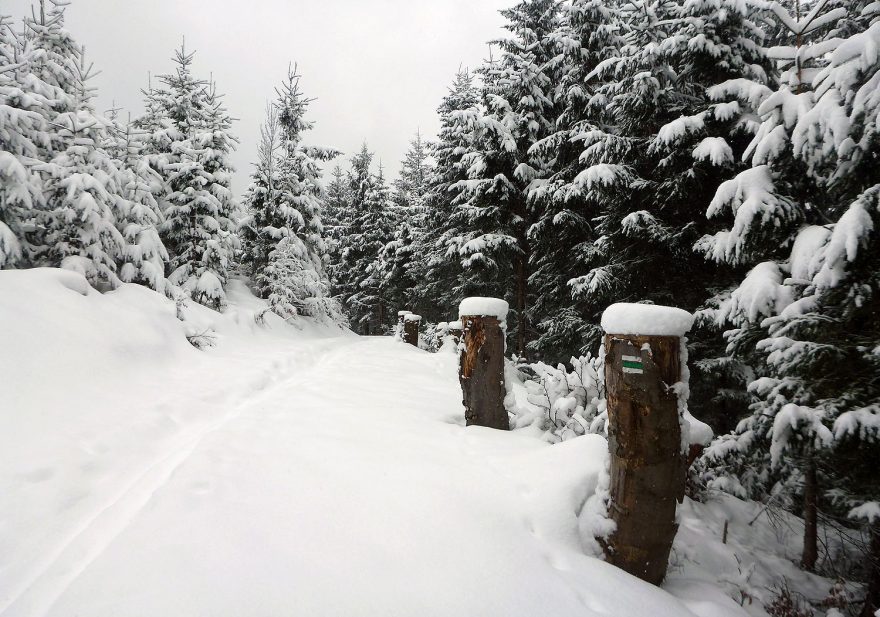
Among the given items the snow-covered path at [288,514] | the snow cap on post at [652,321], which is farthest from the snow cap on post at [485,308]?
the snow cap on post at [652,321]

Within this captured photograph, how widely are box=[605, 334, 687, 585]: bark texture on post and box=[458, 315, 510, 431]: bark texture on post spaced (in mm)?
1919

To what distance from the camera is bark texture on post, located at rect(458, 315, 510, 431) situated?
4.32m

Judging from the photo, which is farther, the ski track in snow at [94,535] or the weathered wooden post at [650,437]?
the weathered wooden post at [650,437]

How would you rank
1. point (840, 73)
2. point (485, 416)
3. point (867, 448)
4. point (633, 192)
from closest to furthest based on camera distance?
1. point (840, 73)
2. point (867, 448)
3. point (485, 416)
4. point (633, 192)

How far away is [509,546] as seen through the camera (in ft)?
7.53

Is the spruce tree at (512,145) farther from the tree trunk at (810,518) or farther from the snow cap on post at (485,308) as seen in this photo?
the tree trunk at (810,518)

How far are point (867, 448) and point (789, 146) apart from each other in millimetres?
2650

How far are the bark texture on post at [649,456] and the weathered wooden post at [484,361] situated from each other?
1917 millimetres

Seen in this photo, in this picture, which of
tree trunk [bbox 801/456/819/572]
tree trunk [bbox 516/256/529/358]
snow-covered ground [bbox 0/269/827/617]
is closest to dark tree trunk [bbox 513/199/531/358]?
tree trunk [bbox 516/256/529/358]

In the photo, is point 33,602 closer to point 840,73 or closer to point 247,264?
point 840,73

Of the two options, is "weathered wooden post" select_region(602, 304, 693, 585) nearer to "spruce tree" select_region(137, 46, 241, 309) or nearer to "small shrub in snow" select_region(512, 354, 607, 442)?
"small shrub in snow" select_region(512, 354, 607, 442)

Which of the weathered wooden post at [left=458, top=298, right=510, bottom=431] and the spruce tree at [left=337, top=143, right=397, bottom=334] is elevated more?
the spruce tree at [left=337, top=143, right=397, bottom=334]

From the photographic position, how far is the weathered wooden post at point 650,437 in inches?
95.1

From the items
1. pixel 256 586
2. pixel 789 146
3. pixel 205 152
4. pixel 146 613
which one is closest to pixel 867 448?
pixel 789 146
